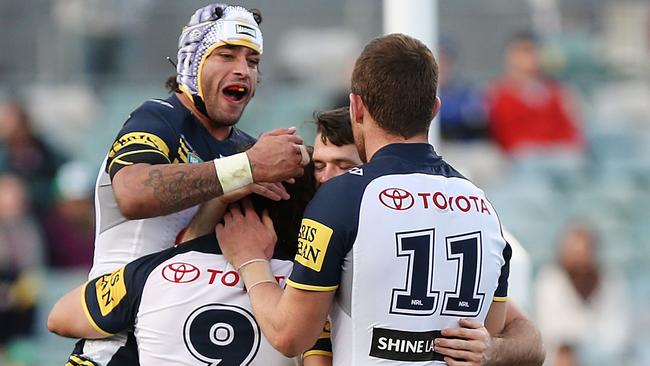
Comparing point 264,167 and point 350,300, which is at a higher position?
point 264,167

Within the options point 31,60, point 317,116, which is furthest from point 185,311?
point 31,60

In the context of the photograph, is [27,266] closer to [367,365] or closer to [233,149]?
[233,149]

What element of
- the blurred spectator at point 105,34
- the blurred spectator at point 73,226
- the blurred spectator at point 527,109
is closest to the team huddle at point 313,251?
the blurred spectator at point 73,226

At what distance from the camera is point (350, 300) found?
409cm

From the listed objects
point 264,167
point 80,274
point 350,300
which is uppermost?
point 264,167

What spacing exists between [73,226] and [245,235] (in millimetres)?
6859

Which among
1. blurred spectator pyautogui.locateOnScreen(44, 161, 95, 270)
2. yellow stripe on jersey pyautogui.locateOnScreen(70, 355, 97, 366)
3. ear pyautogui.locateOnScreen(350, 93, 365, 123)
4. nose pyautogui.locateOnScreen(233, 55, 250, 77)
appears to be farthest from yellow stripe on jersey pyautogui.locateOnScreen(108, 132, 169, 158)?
blurred spectator pyautogui.locateOnScreen(44, 161, 95, 270)

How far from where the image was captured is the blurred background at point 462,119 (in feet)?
34.2

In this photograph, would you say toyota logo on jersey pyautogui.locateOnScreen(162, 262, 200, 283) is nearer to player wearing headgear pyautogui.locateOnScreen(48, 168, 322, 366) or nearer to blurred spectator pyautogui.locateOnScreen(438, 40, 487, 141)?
player wearing headgear pyautogui.locateOnScreen(48, 168, 322, 366)

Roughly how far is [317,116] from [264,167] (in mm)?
469

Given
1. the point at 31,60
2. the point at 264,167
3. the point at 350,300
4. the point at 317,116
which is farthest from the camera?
the point at 31,60

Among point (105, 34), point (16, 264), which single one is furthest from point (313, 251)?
point (105, 34)

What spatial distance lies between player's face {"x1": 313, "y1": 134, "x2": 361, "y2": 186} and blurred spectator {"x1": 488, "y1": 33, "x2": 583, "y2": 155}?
6.76m

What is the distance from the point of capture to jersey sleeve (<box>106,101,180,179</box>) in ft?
15.1
